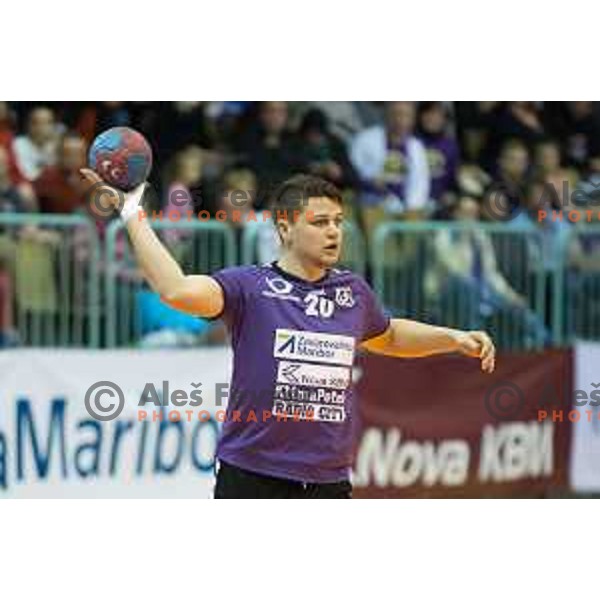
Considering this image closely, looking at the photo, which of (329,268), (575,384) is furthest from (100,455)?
(329,268)

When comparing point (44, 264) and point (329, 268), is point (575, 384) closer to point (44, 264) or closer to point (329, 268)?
point (44, 264)

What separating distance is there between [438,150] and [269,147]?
1886 millimetres

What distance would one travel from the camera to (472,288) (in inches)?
607

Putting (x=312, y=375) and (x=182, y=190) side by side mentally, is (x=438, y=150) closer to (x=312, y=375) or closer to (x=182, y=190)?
(x=182, y=190)

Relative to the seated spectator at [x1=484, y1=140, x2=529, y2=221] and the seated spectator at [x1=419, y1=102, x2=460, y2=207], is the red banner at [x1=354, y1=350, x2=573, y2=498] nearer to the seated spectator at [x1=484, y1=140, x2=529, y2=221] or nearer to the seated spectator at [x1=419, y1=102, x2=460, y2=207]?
the seated spectator at [x1=484, y1=140, x2=529, y2=221]

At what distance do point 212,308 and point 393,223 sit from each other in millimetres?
7145

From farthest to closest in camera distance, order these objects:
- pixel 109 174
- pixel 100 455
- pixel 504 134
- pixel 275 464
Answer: pixel 504 134, pixel 100 455, pixel 275 464, pixel 109 174

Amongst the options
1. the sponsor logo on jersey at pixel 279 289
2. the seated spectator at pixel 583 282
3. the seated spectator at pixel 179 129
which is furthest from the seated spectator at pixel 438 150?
the sponsor logo on jersey at pixel 279 289

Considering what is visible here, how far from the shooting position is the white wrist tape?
7.53 m

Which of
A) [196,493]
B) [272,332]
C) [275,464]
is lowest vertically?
[196,493]

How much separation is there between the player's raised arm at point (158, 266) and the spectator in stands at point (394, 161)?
27.8 feet

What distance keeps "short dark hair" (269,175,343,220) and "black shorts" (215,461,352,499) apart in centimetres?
127

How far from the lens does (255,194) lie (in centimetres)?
1561

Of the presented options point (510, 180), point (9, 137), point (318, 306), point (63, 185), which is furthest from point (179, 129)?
point (318, 306)
